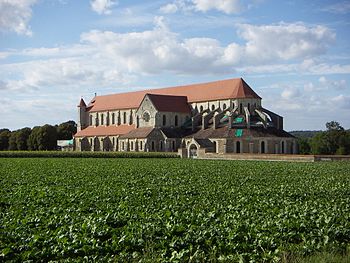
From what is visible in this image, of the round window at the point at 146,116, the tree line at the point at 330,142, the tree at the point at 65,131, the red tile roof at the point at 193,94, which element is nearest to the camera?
the red tile roof at the point at 193,94

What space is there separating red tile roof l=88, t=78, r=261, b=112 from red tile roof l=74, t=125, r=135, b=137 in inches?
175

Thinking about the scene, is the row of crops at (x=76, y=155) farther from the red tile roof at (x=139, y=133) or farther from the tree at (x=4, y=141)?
the tree at (x=4, y=141)

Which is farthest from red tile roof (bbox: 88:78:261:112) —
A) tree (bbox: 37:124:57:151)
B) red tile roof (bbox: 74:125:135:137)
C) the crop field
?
the crop field

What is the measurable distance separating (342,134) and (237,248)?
8358 centimetres

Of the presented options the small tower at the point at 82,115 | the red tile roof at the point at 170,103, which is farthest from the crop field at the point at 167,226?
the small tower at the point at 82,115

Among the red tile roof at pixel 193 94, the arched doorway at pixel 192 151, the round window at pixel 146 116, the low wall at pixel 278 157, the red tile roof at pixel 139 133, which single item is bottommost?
the low wall at pixel 278 157

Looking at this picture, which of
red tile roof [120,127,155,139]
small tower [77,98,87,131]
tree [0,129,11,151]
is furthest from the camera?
tree [0,129,11,151]

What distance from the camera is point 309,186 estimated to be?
25750 mm

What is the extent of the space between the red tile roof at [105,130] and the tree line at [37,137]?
10246mm

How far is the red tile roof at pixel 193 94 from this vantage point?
8538 centimetres

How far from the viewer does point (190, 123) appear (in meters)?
90.8

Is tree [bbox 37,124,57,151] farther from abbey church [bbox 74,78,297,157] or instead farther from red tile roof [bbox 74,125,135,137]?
abbey church [bbox 74,78,297,157]

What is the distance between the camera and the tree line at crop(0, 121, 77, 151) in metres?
114

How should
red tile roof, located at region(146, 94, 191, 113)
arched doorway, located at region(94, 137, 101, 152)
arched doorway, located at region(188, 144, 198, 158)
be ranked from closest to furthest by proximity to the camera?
arched doorway, located at region(188, 144, 198, 158)
red tile roof, located at region(146, 94, 191, 113)
arched doorway, located at region(94, 137, 101, 152)
